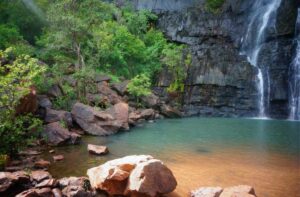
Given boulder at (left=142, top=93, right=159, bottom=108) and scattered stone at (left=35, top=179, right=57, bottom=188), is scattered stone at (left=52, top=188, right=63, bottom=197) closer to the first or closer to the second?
scattered stone at (left=35, top=179, right=57, bottom=188)

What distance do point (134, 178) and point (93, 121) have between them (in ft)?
38.5

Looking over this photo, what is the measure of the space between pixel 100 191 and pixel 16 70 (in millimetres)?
6603

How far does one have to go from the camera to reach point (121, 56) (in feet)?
110

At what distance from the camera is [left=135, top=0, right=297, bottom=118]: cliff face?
32156 millimetres

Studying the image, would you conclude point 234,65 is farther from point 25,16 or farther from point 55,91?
point 25,16

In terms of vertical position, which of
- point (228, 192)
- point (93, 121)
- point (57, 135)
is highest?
point (93, 121)

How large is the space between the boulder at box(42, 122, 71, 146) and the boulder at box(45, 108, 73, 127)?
153 centimetres

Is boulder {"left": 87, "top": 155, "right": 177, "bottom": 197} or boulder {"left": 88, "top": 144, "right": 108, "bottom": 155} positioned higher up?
boulder {"left": 87, "top": 155, "right": 177, "bottom": 197}

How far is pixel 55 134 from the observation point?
16875 millimetres

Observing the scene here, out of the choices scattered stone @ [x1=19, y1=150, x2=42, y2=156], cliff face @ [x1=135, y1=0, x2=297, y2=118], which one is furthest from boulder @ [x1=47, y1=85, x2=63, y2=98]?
cliff face @ [x1=135, y1=0, x2=297, y2=118]

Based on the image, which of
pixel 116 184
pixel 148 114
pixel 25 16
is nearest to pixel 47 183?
pixel 116 184

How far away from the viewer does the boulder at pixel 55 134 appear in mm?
16453

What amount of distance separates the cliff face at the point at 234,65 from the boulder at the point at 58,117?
1567cm

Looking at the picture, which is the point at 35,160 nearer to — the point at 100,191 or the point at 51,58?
the point at 100,191
